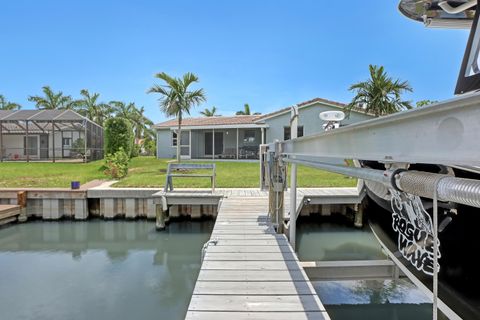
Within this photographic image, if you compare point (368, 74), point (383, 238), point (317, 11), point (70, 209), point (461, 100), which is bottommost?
point (70, 209)

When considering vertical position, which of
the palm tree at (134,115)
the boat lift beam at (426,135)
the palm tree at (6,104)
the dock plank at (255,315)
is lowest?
the dock plank at (255,315)

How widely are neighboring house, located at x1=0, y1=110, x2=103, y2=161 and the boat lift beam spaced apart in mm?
19204

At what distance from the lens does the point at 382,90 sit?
12.9 metres

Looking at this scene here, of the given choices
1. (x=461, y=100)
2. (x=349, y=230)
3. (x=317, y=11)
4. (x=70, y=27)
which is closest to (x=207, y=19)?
(x=317, y=11)

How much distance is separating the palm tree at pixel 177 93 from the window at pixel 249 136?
21.9ft

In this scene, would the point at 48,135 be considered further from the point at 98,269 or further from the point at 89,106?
the point at 98,269

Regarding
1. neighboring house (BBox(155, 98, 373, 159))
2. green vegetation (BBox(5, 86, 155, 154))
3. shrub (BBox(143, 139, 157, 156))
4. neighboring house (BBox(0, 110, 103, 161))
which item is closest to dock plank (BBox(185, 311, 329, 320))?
neighboring house (BBox(155, 98, 373, 159))

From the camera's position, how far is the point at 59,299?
464 centimetres

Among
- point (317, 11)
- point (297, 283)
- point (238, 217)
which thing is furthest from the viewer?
point (317, 11)

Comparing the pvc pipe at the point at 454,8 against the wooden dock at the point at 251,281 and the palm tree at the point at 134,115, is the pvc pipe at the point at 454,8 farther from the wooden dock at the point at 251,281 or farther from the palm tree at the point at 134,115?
the palm tree at the point at 134,115

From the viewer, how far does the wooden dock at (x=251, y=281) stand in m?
2.56

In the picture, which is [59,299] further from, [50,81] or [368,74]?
[50,81]

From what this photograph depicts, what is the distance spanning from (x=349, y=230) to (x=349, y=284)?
3.30 metres

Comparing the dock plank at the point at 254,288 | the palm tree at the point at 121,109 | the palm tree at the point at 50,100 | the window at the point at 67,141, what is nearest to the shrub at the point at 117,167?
the dock plank at the point at 254,288
